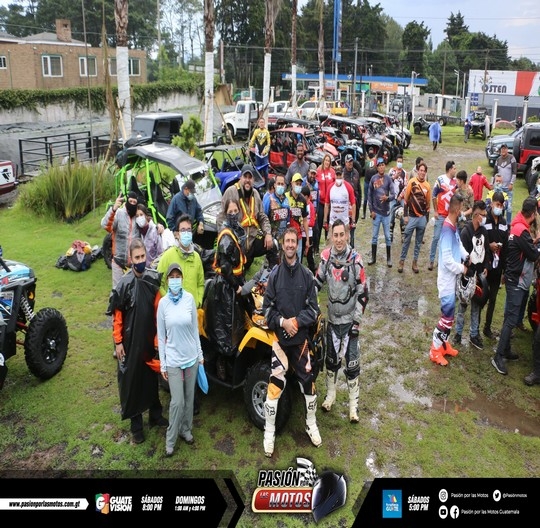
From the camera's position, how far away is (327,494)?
4176 mm

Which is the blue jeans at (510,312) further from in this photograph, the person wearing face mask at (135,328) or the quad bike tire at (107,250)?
the quad bike tire at (107,250)

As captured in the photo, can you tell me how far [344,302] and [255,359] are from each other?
1049 millimetres

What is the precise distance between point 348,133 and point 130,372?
1771 cm

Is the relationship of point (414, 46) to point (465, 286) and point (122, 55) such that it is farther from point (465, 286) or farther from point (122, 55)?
point (465, 286)

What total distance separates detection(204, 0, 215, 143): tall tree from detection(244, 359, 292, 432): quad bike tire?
1186 centimetres

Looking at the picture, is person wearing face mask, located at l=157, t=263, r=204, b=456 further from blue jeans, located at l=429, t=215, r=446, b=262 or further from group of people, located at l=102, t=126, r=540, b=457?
blue jeans, located at l=429, t=215, r=446, b=262

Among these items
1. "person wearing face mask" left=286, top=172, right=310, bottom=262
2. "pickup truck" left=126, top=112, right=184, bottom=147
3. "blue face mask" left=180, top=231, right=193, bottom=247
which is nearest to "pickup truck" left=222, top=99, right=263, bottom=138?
"pickup truck" left=126, top=112, right=184, bottom=147

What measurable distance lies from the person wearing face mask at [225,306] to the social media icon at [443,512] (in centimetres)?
221

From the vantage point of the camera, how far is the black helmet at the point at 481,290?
669cm

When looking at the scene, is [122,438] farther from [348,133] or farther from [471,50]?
[471,50]

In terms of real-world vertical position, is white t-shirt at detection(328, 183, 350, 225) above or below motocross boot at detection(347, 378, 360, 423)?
above

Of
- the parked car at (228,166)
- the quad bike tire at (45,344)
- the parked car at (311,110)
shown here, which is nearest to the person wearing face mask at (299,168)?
the parked car at (228,166)

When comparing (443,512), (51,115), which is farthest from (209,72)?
(51,115)

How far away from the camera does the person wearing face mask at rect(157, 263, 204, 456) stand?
434 centimetres
